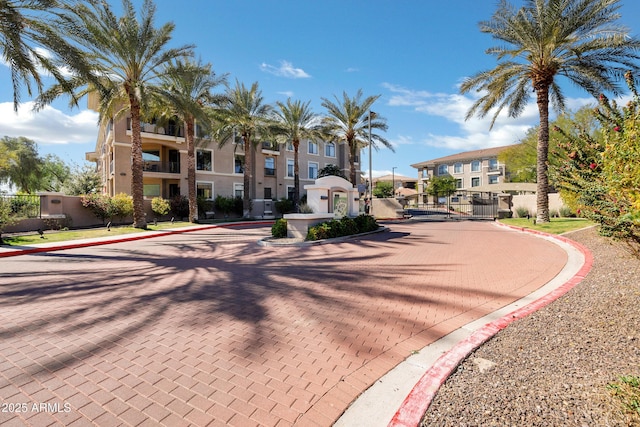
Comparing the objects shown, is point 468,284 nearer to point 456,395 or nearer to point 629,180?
point 629,180

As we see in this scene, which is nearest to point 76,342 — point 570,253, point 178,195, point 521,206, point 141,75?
point 570,253

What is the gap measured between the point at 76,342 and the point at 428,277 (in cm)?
689

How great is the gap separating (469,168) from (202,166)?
2140 inches

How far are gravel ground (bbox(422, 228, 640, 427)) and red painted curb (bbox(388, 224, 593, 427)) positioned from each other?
75mm

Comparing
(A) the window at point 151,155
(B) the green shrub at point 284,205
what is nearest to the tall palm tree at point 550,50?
(B) the green shrub at point 284,205

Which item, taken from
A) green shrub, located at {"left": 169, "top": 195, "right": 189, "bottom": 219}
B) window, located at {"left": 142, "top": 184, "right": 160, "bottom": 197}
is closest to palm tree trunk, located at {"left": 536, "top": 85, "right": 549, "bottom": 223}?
green shrub, located at {"left": 169, "top": 195, "right": 189, "bottom": 219}

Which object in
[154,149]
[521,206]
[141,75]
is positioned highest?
[141,75]

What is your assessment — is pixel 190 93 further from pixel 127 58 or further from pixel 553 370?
pixel 553 370

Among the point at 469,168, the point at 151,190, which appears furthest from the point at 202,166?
the point at 469,168

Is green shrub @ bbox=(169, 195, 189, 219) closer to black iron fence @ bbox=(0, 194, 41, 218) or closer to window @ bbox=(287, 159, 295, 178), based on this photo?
black iron fence @ bbox=(0, 194, 41, 218)

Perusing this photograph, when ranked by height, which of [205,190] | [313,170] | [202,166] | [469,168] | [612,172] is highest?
[469,168]

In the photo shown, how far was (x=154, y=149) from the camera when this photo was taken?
32.3 metres

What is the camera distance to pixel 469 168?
66.0 m

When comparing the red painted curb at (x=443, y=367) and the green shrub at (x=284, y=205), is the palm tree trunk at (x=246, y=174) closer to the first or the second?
the green shrub at (x=284, y=205)
